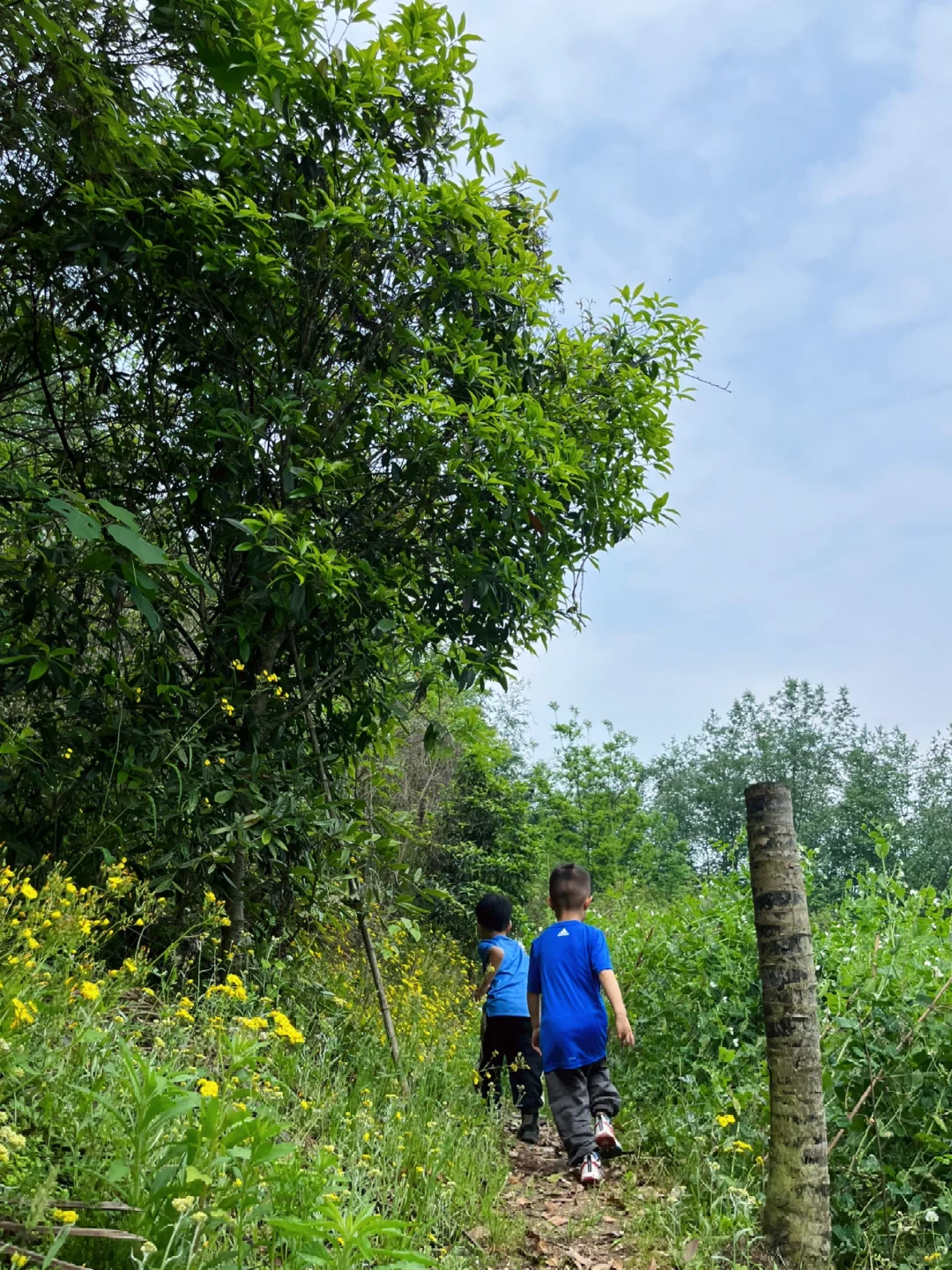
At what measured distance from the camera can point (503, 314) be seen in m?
4.75

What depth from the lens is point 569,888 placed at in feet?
16.6

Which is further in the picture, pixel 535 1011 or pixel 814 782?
pixel 814 782

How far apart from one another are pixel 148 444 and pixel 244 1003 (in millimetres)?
2800

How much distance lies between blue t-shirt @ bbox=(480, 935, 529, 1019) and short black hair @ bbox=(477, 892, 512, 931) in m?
0.11

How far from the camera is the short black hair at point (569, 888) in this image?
5.01 meters

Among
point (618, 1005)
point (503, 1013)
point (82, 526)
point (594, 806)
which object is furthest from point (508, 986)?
point (594, 806)

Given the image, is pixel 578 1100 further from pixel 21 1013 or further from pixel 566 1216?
pixel 21 1013

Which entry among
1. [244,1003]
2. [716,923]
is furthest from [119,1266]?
[716,923]

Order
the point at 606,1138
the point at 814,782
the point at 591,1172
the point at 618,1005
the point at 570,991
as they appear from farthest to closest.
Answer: the point at 814,782
the point at 570,991
the point at 618,1005
the point at 606,1138
the point at 591,1172

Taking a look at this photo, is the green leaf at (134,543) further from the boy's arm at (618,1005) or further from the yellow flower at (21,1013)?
the boy's arm at (618,1005)

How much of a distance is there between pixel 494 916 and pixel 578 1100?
143cm

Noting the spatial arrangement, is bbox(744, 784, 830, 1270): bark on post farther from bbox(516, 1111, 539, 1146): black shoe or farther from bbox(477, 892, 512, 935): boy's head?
bbox(477, 892, 512, 935): boy's head

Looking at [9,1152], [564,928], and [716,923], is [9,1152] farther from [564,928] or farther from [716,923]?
[716,923]

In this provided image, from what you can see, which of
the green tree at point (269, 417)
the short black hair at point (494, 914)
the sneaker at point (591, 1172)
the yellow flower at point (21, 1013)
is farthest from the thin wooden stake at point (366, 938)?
the yellow flower at point (21, 1013)
